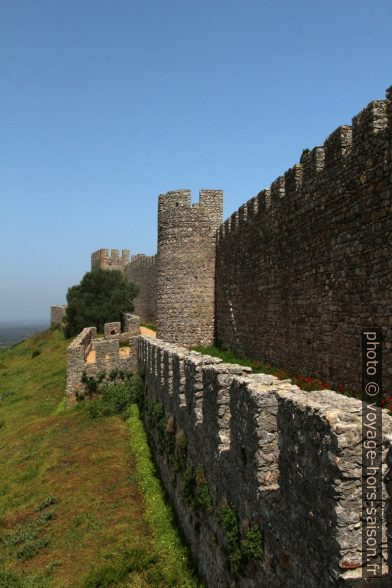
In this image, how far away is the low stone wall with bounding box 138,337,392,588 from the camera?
3.20m

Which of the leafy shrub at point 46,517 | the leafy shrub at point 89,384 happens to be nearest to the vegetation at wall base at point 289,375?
the leafy shrub at point 89,384

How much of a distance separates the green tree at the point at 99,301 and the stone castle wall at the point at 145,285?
166 centimetres

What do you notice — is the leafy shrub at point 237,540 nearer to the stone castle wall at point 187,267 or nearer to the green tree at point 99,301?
the stone castle wall at point 187,267

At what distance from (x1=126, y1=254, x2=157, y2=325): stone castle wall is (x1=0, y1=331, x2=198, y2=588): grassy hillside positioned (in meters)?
19.4

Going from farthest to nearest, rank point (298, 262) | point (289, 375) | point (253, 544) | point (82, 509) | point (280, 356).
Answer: point (280, 356)
point (289, 375)
point (298, 262)
point (82, 509)
point (253, 544)

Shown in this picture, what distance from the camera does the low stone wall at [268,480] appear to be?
3.20m

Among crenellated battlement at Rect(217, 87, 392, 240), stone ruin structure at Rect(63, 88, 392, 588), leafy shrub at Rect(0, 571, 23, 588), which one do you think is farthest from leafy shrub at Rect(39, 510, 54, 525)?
crenellated battlement at Rect(217, 87, 392, 240)

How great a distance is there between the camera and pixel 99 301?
33844 millimetres

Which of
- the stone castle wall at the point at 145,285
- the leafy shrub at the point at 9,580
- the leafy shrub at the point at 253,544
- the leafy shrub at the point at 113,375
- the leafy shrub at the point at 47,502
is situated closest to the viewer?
the leafy shrub at the point at 253,544

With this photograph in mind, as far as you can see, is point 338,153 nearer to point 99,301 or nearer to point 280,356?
point 280,356

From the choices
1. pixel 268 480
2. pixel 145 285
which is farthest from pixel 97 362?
pixel 145 285

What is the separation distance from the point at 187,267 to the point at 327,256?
11.1 metres

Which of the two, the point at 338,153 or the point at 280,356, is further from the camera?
the point at 280,356

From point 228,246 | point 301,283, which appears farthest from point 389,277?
point 228,246
